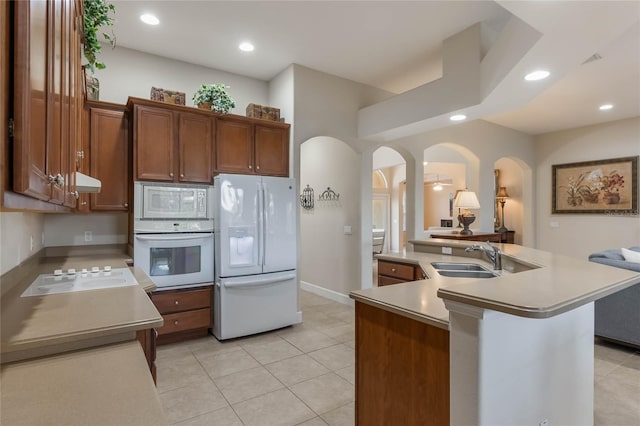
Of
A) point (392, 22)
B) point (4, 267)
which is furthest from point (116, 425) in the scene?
point (392, 22)

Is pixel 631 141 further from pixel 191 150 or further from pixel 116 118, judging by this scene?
pixel 116 118

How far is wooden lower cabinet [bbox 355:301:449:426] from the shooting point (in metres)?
1.43

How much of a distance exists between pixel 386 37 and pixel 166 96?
95.2 inches

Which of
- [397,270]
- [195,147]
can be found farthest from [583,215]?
[195,147]

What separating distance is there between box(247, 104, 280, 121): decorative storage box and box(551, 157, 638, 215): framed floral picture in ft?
20.5

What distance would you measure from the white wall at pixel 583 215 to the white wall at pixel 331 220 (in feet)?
16.3

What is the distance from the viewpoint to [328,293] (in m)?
5.43

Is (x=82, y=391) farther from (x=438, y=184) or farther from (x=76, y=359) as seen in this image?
(x=438, y=184)

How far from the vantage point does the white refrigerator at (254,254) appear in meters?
3.50

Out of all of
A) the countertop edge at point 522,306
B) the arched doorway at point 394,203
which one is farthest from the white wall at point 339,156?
the arched doorway at point 394,203

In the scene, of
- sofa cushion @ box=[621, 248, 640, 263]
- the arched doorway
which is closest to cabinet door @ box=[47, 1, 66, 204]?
sofa cushion @ box=[621, 248, 640, 263]

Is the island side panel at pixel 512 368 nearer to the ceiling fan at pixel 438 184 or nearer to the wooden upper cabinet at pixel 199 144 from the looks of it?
the wooden upper cabinet at pixel 199 144

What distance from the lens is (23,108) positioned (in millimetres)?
688

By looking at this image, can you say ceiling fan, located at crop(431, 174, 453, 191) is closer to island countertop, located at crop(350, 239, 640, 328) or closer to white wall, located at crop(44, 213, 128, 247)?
island countertop, located at crop(350, 239, 640, 328)
